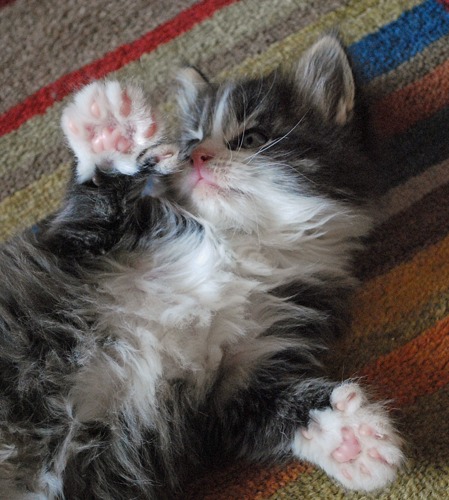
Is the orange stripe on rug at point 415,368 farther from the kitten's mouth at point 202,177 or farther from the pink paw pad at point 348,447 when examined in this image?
the kitten's mouth at point 202,177

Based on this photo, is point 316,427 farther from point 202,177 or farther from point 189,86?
point 189,86

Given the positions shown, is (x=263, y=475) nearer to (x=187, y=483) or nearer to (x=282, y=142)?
(x=187, y=483)

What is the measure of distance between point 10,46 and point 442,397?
1.40 m

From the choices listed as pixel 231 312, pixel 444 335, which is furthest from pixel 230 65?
pixel 444 335

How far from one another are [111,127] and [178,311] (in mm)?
357

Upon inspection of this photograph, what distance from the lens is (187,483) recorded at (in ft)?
4.18

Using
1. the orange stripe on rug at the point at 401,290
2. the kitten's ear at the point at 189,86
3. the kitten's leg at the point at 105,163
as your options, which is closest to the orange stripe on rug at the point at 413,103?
the orange stripe on rug at the point at 401,290

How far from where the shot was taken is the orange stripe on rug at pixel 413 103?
62.1 inches

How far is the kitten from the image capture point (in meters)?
1.09

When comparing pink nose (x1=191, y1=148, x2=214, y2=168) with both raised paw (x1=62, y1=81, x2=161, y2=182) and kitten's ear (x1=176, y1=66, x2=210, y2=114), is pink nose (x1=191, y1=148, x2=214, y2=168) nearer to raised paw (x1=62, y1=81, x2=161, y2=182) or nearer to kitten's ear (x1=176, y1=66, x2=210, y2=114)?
raised paw (x1=62, y1=81, x2=161, y2=182)

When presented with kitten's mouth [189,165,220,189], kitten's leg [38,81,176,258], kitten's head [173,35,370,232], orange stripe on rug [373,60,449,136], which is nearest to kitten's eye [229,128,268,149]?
kitten's head [173,35,370,232]

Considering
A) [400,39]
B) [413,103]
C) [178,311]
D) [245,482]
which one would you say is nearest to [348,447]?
[245,482]

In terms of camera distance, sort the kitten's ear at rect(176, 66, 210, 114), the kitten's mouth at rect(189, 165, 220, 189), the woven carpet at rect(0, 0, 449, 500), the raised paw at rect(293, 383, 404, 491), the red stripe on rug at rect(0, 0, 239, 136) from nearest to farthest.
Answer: the raised paw at rect(293, 383, 404, 491), the kitten's mouth at rect(189, 165, 220, 189), the woven carpet at rect(0, 0, 449, 500), the kitten's ear at rect(176, 66, 210, 114), the red stripe on rug at rect(0, 0, 239, 136)

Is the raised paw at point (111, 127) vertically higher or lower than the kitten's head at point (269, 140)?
higher
